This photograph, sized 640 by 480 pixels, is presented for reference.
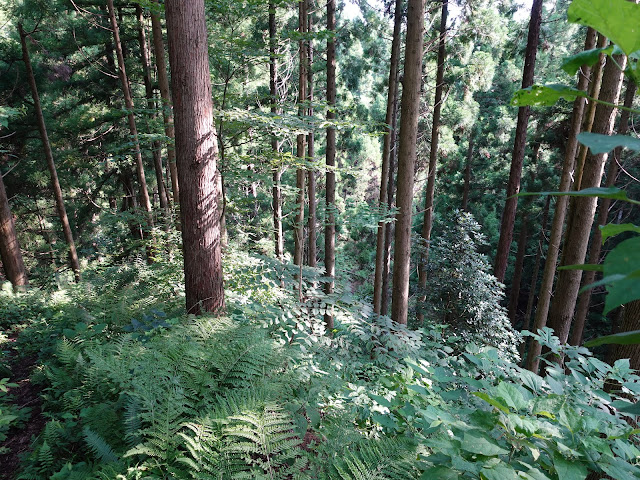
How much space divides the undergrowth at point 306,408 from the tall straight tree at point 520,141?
6277mm

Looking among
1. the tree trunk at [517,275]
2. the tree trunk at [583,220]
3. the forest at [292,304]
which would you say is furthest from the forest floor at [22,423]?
the tree trunk at [517,275]

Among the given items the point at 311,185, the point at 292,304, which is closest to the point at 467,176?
the point at 311,185

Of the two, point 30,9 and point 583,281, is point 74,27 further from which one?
point 583,281

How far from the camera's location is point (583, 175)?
15.8 ft

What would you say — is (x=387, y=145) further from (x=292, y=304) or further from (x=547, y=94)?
→ (x=547, y=94)

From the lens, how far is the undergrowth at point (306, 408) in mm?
1181

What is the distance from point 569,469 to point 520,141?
9507mm

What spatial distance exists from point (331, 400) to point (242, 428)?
1087 millimetres

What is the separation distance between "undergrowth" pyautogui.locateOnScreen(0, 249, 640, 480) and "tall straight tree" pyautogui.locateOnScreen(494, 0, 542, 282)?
6.28 metres

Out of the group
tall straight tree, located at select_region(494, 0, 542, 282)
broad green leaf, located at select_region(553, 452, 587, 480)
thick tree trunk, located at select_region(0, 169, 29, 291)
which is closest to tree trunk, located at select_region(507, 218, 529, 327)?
tall straight tree, located at select_region(494, 0, 542, 282)

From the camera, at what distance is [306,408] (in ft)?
7.62

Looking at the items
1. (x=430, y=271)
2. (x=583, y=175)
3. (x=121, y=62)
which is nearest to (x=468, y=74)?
(x=430, y=271)

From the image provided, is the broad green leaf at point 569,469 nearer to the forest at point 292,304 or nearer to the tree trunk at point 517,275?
the forest at point 292,304

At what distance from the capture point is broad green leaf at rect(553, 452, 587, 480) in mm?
1029
